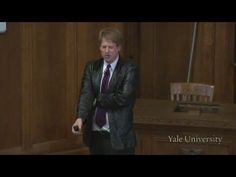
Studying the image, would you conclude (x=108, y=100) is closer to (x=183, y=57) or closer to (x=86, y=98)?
(x=86, y=98)

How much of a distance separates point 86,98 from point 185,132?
0.67m

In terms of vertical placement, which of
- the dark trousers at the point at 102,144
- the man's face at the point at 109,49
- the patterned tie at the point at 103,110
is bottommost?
the dark trousers at the point at 102,144

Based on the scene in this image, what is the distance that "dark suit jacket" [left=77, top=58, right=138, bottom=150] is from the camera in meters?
2.89

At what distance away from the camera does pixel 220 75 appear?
4832 mm

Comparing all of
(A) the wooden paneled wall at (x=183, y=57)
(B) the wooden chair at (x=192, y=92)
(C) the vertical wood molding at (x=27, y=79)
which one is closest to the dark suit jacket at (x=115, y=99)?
(B) the wooden chair at (x=192, y=92)

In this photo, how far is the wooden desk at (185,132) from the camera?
3.16 metres

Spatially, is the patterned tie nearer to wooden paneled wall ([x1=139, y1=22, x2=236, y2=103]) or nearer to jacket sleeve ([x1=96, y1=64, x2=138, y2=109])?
jacket sleeve ([x1=96, y1=64, x2=138, y2=109])

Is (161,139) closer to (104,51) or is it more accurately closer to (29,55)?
(104,51)

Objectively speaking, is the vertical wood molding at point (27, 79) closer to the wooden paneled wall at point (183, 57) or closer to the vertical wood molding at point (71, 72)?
the vertical wood molding at point (71, 72)

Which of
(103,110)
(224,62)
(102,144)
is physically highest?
(224,62)

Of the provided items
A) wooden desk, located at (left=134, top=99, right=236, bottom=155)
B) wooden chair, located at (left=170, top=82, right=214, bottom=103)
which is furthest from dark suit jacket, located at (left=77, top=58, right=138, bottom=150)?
wooden chair, located at (left=170, top=82, right=214, bottom=103)

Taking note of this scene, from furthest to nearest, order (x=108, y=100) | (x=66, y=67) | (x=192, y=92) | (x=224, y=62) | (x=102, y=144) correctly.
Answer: (x=224, y=62) < (x=66, y=67) < (x=192, y=92) < (x=102, y=144) < (x=108, y=100)

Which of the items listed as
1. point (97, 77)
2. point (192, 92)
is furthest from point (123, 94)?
point (192, 92)

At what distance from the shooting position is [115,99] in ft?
9.43
